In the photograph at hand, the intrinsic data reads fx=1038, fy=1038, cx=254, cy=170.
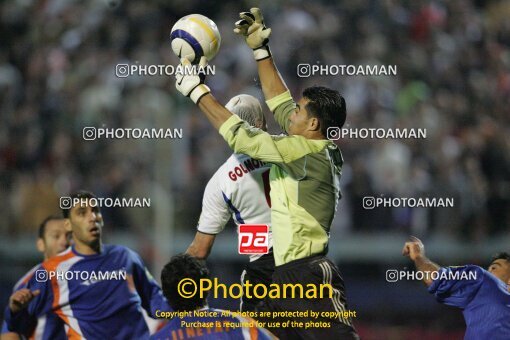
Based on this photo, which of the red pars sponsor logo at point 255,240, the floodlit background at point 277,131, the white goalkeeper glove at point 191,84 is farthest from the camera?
the floodlit background at point 277,131

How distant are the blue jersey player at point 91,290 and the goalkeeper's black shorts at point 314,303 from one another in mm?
1276

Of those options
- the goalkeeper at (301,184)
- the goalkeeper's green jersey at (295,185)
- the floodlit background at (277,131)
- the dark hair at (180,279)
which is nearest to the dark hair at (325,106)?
the goalkeeper at (301,184)

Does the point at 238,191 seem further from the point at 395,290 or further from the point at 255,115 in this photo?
the point at 395,290

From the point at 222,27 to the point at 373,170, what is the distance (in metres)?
1.85

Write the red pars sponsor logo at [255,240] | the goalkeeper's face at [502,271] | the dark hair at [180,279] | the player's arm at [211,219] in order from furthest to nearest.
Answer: the player's arm at [211,219]
the red pars sponsor logo at [255,240]
the goalkeeper's face at [502,271]
the dark hair at [180,279]

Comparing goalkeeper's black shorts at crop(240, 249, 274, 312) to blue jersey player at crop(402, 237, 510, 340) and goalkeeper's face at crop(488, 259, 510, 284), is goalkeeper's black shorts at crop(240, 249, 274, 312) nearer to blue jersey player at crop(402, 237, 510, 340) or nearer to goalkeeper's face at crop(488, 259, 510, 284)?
blue jersey player at crop(402, 237, 510, 340)

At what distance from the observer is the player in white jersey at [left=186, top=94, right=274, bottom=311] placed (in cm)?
664

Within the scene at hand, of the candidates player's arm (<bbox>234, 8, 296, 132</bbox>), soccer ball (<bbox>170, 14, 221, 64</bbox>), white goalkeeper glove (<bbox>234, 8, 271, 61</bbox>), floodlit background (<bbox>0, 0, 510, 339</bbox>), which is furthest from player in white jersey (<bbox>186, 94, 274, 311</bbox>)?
floodlit background (<bbox>0, 0, 510, 339</bbox>)

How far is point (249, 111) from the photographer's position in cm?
676

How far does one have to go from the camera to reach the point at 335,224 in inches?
360

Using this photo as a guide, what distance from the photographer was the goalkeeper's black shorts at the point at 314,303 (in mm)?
5965

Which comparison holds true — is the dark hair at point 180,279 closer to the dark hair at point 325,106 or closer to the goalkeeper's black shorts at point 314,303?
the goalkeeper's black shorts at point 314,303

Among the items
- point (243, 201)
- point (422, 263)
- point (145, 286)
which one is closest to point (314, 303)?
point (422, 263)

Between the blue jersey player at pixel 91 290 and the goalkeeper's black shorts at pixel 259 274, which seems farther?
the blue jersey player at pixel 91 290
